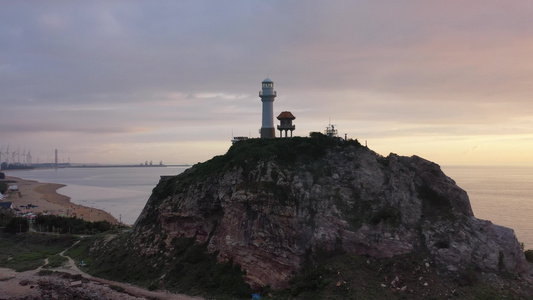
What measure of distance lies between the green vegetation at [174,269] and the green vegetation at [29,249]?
16.9 ft

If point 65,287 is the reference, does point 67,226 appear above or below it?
above

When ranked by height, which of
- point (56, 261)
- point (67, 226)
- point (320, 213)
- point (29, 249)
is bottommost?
point (29, 249)

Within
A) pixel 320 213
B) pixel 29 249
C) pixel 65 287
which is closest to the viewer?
pixel 320 213

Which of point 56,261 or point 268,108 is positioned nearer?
point 56,261

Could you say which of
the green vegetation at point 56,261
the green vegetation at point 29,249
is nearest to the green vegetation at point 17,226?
the green vegetation at point 29,249

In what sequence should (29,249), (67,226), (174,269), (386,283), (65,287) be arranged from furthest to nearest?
(67,226) → (29,249) → (174,269) → (65,287) → (386,283)

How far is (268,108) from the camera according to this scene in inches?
1825

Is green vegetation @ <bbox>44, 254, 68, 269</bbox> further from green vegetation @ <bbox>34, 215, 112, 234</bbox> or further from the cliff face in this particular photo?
green vegetation @ <bbox>34, 215, 112, 234</bbox>

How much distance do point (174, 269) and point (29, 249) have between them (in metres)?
27.4

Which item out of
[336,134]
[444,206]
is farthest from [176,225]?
[444,206]

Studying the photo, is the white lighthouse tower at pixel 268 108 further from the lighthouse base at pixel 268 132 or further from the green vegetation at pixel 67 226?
the green vegetation at pixel 67 226

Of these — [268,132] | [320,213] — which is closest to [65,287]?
[320,213]

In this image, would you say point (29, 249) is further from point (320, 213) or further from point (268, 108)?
point (320, 213)

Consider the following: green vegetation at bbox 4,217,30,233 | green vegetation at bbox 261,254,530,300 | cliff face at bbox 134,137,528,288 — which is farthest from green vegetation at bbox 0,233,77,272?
green vegetation at bbox 261,254,530,300
